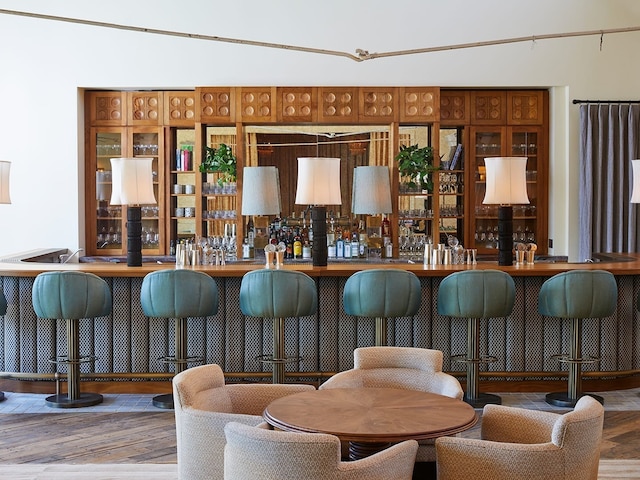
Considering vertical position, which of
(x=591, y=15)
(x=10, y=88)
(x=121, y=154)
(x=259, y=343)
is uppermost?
(x=591, y=15)

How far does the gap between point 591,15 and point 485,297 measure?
4788mm

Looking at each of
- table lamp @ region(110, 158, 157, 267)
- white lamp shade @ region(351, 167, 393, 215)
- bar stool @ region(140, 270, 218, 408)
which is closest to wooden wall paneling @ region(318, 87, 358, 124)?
white lamp shade @ region(351, 167, 393, 215)

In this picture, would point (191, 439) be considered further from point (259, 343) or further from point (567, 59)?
point (567, 59)

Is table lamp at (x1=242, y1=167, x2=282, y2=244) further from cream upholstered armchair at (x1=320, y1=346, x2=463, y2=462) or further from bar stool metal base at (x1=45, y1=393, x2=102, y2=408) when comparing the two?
cream upholstered armchair at (x1=320, y1=346, x2=463, y2=462)

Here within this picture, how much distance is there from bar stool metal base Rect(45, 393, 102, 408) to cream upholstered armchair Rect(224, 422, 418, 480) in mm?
3710

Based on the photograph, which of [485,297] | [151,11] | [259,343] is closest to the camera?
[485,297]

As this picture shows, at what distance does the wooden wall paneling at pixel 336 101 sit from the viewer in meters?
9.70

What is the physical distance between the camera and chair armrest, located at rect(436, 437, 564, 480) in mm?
3303

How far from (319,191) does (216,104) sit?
3.01 m

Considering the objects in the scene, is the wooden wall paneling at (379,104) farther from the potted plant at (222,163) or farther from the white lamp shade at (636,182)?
the white lamp shade at (636,182)

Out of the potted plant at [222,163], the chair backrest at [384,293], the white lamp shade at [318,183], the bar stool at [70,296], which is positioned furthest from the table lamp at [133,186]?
the potted plant at [222,163]

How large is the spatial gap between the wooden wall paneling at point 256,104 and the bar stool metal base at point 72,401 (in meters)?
3.91

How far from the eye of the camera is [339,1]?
970 centimetres

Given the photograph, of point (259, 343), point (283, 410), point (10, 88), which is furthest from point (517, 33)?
point (283, 410)
